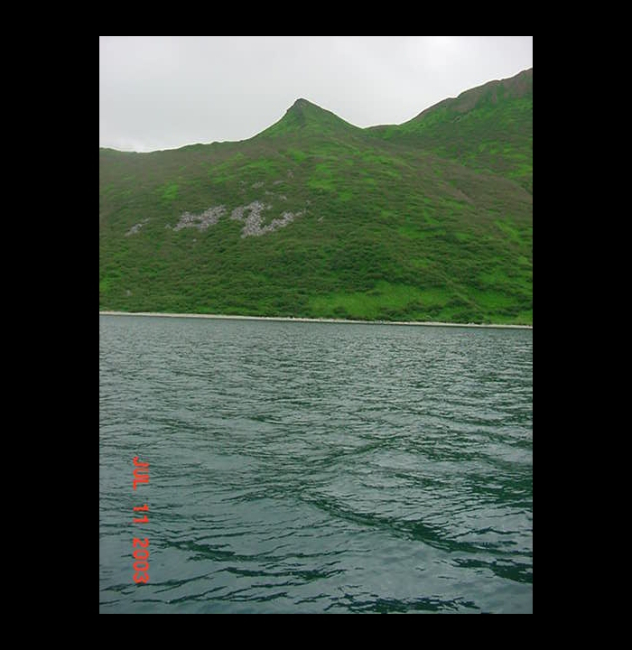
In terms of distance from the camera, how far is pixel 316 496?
64.8 feet

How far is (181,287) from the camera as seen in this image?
178m

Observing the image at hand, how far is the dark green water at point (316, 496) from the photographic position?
13.2 metres

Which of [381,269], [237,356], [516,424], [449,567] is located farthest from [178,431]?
[381,269]

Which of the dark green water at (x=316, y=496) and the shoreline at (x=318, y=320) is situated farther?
the shoreline at (x=318, y=320)
